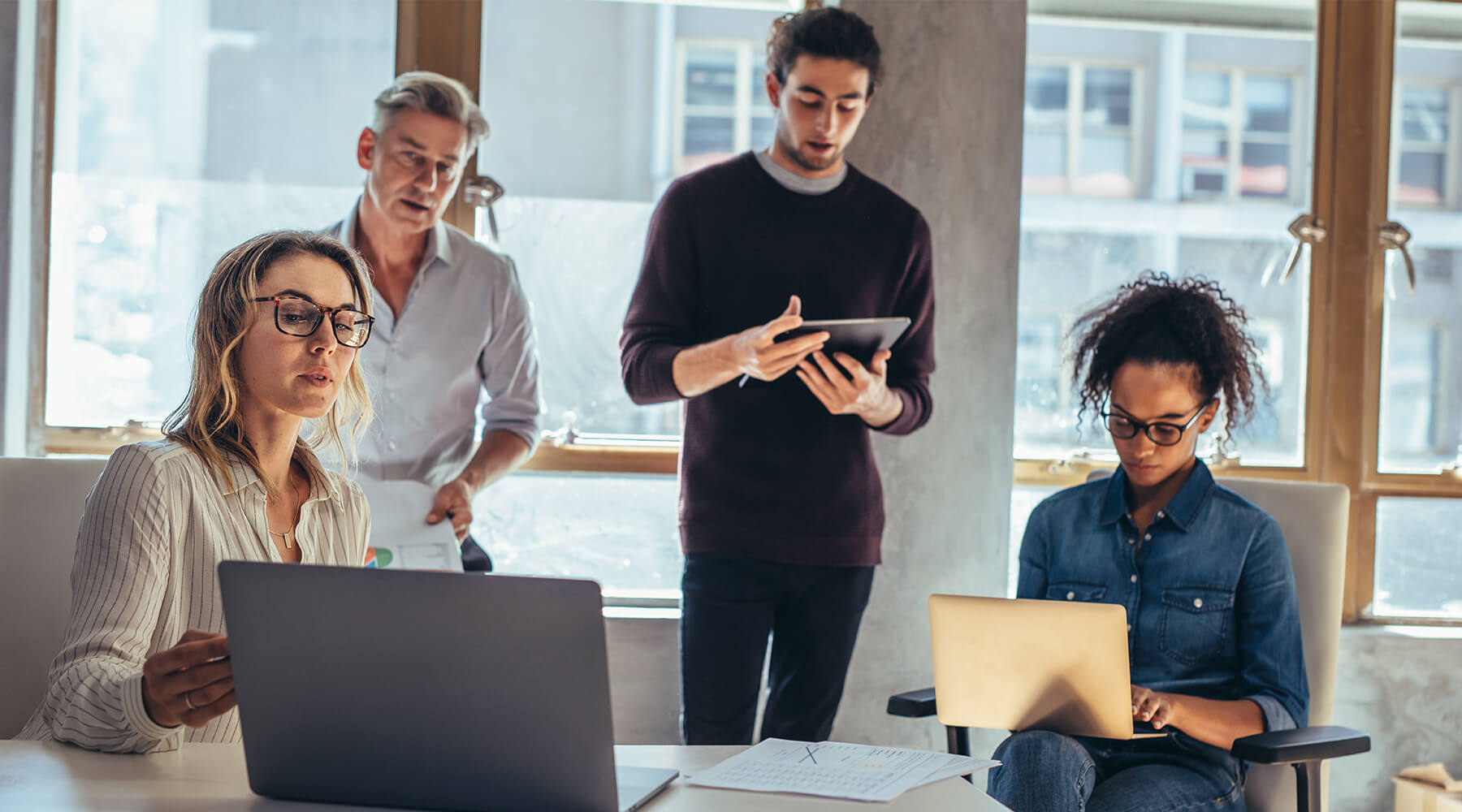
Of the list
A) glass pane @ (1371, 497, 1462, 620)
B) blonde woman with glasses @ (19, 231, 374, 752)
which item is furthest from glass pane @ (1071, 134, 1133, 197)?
blonde woman with glasses @ (19, 231, 374, 752)

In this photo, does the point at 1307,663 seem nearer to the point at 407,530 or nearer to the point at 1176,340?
the point at 1176,340

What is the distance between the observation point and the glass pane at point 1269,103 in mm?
3283

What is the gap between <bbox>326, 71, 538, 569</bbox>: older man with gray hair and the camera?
248 centimetres

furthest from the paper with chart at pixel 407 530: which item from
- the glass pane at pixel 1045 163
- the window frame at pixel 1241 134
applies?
the window frame at pixel 1241 134

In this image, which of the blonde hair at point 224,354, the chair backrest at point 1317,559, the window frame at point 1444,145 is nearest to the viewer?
the blonde hair at point 224,354

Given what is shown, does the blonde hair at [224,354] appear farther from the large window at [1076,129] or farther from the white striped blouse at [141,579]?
the large window at [1076,129]

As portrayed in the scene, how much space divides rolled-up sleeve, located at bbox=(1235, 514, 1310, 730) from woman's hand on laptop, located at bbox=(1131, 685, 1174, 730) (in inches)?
7.7

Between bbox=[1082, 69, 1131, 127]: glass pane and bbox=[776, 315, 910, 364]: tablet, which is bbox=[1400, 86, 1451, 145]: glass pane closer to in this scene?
bbox=[1082, 69, 1131, 127]: glass pane

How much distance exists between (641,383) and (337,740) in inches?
51.9

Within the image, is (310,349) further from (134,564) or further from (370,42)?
(370,42)

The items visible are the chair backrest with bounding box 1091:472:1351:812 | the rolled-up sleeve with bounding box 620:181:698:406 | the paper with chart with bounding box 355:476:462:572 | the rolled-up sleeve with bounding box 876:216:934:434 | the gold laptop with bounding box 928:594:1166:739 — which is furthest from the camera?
the rolled-up sleeve with bounding box 876:216:934:434

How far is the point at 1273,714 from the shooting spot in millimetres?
1889

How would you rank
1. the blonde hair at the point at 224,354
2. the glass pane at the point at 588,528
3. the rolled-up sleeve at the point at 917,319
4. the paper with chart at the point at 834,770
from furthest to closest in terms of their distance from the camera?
the glass pane at the point at 588,528 → the rolled-up sleeve at the point at 917,319 → the blonde hair at the point at 224,354 → the paper with chart at the point at 834,770

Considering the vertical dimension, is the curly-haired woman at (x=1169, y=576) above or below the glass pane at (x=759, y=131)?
below
